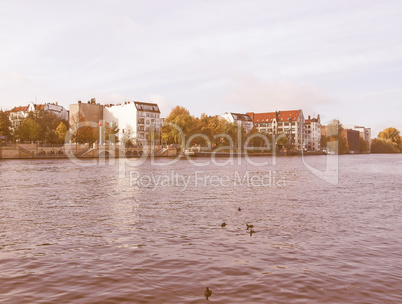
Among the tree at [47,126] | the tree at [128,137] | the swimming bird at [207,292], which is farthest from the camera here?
the tree at [128,137]

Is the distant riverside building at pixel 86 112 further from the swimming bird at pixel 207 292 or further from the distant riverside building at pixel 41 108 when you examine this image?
the swimming bird at pixel 207 292

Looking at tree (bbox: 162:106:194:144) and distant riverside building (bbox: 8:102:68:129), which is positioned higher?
distant riverside building (bbox: 8:102:68:129)

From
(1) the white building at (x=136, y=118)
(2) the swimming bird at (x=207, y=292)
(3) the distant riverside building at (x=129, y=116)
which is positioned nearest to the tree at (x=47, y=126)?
(3) the distant riverside building at (x=129, y=116)

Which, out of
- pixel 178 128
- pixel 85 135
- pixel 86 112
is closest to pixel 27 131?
pixel 85 135

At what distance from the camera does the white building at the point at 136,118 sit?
157250mm

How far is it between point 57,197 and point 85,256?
18501 mm

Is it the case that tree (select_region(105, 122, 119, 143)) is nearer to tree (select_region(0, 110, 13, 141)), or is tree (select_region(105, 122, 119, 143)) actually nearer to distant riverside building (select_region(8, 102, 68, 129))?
tree (select_region(0, 110, 13, 141))

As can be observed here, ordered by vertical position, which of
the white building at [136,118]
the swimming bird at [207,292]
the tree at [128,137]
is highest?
the white building at [136,118]

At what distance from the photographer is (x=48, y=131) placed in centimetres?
13225

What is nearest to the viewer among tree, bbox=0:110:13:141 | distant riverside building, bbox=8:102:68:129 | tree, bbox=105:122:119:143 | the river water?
the river water

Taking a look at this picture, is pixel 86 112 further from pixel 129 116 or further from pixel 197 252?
pixel 197 252

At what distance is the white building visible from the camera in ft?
516

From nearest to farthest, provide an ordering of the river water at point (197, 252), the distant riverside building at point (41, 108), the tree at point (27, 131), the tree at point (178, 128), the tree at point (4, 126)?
the river water at point (197, 252) → the tree at point (4, 126) → the tree at point (27, 131) → the tree at point (178, 128) → the distant riverside building at point (41, 108)

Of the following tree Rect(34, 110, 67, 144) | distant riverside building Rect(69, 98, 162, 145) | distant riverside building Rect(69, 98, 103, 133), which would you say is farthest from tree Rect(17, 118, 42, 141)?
distant riverside building Rect(69, 98, 162, 145)
